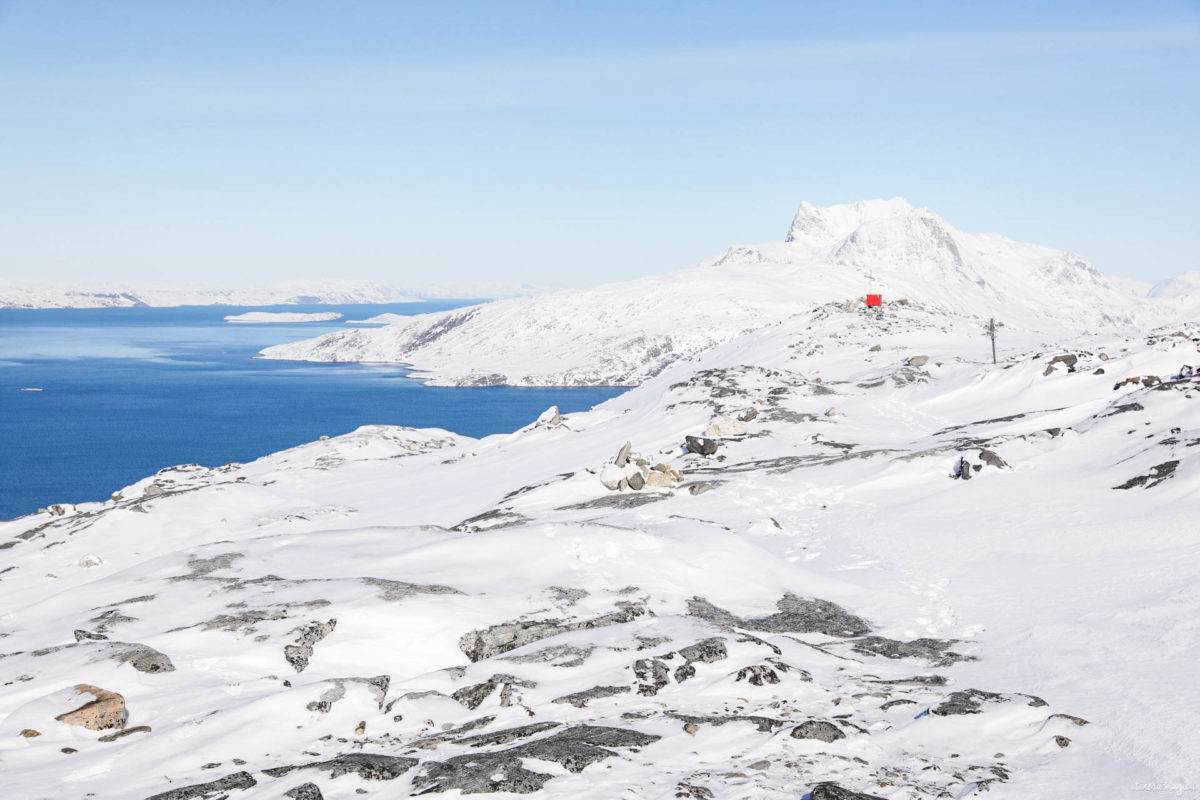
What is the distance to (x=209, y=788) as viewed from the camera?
1108 cm

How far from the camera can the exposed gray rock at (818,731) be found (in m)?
11.8

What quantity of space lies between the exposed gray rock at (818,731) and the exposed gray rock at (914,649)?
5.84 metres

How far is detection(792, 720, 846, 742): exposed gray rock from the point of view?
1180cm

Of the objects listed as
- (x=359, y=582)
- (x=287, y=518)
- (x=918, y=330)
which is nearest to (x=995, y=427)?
(x=359, y=582)

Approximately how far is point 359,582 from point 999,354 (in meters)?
76.8

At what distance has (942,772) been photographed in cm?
1081

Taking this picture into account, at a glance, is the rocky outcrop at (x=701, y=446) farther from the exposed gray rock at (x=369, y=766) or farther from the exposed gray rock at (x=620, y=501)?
the exposed gray rock at (x=369, y=766)

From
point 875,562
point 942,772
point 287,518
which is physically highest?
point 942,772

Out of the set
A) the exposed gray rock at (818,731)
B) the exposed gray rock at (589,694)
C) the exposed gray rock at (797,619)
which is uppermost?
the exposed gray rock at (818,731)

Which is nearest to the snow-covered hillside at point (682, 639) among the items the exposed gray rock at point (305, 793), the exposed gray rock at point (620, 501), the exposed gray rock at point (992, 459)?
the exposed gray rock at point (305, 793)

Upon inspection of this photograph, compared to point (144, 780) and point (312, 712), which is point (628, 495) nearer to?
point (312, 712)

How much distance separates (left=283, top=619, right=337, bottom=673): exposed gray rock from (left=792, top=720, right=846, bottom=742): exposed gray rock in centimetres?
982

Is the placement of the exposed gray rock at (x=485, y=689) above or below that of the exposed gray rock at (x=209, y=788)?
below

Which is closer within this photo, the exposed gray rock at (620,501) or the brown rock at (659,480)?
the exposed gray rock at (620,501)
